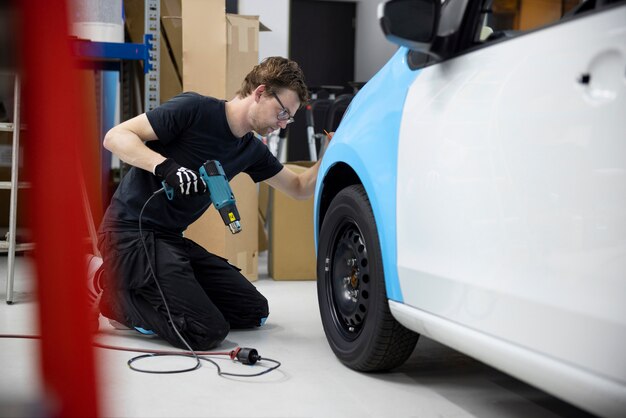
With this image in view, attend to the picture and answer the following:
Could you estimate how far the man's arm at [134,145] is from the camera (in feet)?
9.48

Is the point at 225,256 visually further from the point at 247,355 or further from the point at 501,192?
the point at 501,192

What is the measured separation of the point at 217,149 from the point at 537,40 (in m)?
1.79

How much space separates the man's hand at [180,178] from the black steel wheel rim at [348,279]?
1.85 feet

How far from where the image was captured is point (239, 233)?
173 inches

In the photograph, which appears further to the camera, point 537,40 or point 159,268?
point 159,268

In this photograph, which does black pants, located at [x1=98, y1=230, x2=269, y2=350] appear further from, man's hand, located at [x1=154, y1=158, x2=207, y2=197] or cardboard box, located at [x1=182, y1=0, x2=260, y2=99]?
cardboard box, located at [x1=182, y1=0, x2=260, y2=99]

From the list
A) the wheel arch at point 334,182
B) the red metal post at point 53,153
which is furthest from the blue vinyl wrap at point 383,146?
the red metal post at point 53,153

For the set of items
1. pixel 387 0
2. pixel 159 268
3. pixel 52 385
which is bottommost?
pixel 159 268

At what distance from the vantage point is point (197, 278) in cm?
334

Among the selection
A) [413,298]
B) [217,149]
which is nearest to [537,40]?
[413,298]

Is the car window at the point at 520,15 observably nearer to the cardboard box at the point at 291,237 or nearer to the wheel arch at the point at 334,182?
the wheel arch at the point at 334,182

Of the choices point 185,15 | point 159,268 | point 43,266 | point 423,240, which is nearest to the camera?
point 43,266

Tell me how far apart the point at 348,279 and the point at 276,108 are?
0.82 meters

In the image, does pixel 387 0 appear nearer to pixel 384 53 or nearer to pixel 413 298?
pixel 413 298
